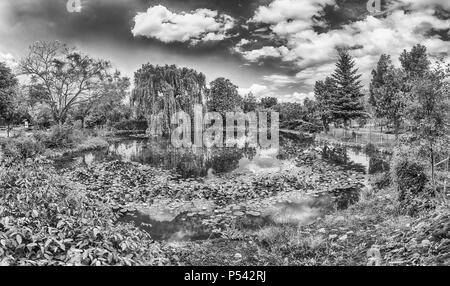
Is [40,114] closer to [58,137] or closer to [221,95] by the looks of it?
[58,137]

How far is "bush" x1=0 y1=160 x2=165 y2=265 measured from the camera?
10.7ft

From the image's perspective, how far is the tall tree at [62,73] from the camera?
22953 millimetres

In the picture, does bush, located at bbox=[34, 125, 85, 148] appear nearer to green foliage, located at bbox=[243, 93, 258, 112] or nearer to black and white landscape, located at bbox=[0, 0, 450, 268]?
black and white landscape, located at bbox=[0, 0, 450, 268]

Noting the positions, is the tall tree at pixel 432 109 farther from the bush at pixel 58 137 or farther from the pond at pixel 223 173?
the bush at pixel 58 137

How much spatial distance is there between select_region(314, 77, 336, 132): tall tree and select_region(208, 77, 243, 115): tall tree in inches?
426

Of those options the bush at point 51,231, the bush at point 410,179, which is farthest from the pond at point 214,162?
the bush at point 51,231

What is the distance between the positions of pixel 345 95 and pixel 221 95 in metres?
12.9

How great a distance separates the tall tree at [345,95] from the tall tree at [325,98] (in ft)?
3.27

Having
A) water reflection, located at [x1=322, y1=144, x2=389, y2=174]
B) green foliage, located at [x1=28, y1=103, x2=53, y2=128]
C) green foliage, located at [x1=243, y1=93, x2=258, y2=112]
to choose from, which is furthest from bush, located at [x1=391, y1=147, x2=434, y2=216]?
green foliage, located at [x1=243, y1=93, x2=258, y2=112]

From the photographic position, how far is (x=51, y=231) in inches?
142

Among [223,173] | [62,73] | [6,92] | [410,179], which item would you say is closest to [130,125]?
→ [62,73]

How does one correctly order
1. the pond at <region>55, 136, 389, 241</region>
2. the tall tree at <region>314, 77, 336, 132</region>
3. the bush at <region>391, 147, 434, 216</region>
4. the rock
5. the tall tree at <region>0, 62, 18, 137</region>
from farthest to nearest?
the tall tree at <region>314, 77, 336, 132</region> < the tall tree at <region>0, 62, 18, 137</region> < the pond at <region>55, 136, 389, 241</region> < the bush at <region>391, 147, 434, 216</region> < the rock

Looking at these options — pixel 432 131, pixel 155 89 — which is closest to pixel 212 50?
pixel 432 131
